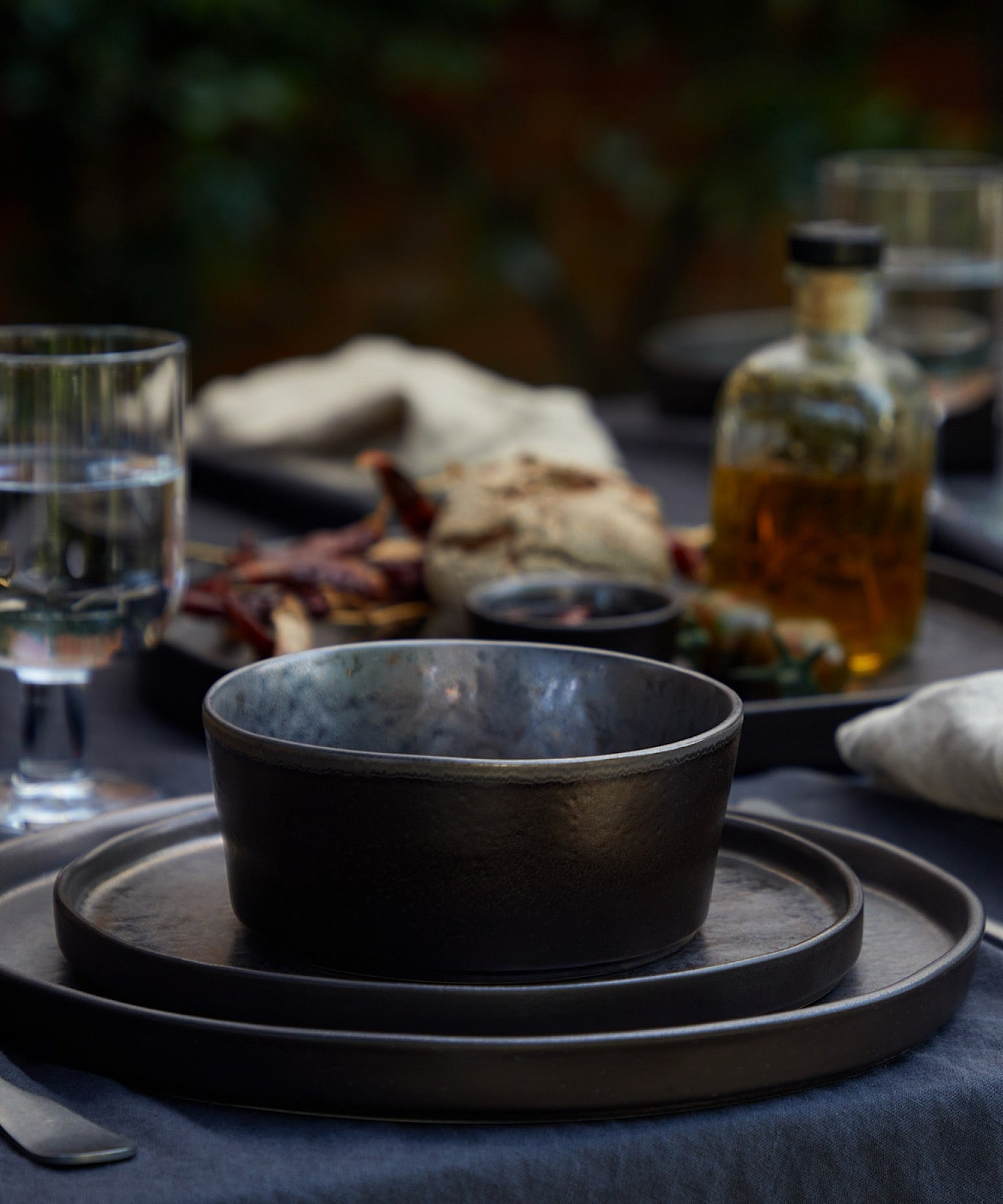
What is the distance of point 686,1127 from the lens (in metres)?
0.43

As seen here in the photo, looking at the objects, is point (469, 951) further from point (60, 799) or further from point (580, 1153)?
point (60, 799)

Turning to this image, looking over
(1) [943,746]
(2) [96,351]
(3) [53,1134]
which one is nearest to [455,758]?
(3) [53,1134]

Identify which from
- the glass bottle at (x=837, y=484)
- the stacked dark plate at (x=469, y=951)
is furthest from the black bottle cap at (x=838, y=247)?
the stacked dark plate at (x=469, y=951)

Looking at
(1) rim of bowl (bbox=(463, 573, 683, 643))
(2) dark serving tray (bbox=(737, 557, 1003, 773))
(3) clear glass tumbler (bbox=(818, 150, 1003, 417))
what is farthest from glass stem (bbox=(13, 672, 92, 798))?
(3) clear glass tumbler (bbox=(818, 150, 1003, 417))

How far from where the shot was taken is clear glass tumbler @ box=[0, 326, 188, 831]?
0.76m

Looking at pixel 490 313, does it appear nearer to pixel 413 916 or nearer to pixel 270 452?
pixel 270 452

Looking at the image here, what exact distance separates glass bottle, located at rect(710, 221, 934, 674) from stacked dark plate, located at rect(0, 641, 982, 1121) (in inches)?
18.7

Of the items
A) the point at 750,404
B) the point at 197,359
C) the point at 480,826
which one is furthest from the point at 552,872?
the point at 197,359

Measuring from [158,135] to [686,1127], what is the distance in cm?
372

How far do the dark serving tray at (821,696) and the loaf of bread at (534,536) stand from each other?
38 mm

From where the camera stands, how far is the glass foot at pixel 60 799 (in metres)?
0.74

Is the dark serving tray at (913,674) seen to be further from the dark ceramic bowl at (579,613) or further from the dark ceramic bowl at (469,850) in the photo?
the dark ceramic bowl at (469,850)

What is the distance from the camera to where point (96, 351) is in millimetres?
822

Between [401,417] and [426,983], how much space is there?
124 cm
